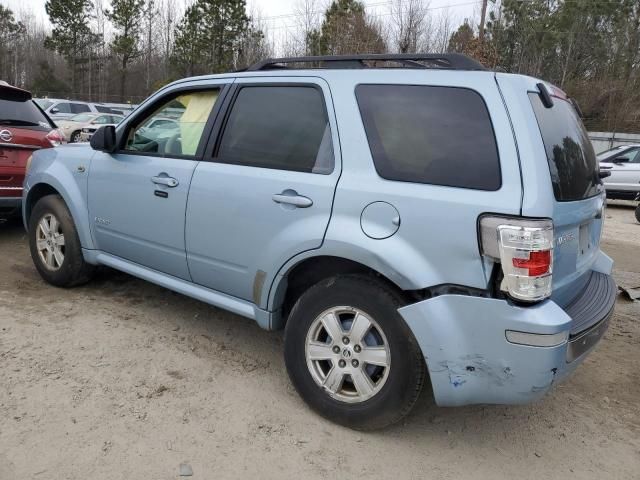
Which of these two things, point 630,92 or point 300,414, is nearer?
point 300,414

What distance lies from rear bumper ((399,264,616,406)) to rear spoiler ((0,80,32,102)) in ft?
18.4

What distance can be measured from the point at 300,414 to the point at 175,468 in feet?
2.51

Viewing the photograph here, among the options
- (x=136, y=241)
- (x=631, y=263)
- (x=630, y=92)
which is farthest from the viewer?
(x=630, y=92)

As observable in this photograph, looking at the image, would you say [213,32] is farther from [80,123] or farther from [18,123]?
[18,123]

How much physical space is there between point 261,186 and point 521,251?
4.86 feet

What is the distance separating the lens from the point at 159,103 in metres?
4.00

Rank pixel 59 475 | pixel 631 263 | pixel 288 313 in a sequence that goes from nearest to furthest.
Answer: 1. pixel 59 475
2. pixel 288 313
3. pixel 631 263

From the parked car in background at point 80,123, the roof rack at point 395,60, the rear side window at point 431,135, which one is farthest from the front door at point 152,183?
the parked car in background at point 80,123

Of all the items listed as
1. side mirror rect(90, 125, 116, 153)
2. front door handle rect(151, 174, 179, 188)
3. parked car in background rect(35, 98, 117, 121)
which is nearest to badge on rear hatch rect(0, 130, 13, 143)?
side mirror rect(90, 125, 116, 153)

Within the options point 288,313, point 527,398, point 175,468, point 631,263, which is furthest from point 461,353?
point 631,263

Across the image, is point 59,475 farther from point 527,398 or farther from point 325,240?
point 527,398

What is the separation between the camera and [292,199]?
297cm

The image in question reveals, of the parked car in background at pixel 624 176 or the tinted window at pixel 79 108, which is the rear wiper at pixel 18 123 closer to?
the parked car in background at pixel 624 176

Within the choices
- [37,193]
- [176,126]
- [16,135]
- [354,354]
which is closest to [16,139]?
[16,135]
